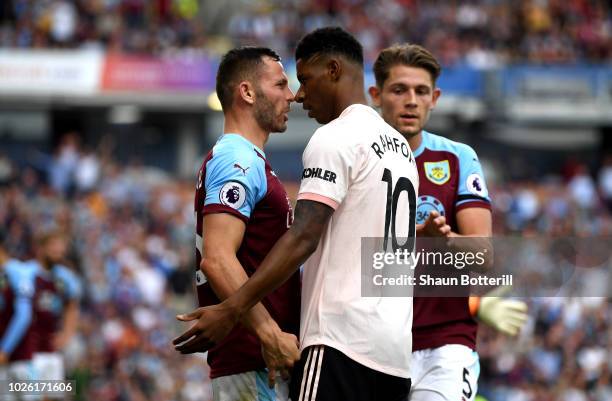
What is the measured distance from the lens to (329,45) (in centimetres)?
534

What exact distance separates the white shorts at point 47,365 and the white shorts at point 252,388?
258 inches

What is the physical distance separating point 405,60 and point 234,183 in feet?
5.95

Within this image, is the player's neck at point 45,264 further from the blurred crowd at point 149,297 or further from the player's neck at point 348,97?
the player's neck at point 348,97

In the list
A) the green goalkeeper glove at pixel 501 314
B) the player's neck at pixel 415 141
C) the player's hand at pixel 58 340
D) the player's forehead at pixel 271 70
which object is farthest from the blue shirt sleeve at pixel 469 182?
the player's hand at pixel 58 340

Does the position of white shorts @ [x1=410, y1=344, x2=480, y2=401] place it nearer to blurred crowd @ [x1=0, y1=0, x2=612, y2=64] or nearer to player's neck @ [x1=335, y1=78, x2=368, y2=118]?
player's neck @ [x1=335, y1=78, x2=368, y2=118]

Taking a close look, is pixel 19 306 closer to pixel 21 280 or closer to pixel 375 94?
pixel 21 280

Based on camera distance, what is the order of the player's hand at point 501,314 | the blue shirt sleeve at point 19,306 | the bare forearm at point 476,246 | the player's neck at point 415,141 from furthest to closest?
1. the blue shirt sleeve at point 19,306
2. the player's hand at point 501,314
3. the player's neck at point 415,141
4. the bare forearm at point 476,246

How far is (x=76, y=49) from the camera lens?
2761 centimetres

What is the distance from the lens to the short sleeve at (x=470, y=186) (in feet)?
20.9

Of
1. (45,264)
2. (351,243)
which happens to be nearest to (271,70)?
(351,243)

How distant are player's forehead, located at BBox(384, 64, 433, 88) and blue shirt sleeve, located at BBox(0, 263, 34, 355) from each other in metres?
6.14

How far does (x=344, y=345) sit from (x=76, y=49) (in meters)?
23.7

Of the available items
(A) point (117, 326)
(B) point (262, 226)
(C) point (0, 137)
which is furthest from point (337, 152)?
(C) point (0, 137)

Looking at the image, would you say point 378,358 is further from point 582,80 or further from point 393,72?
point 582,80
